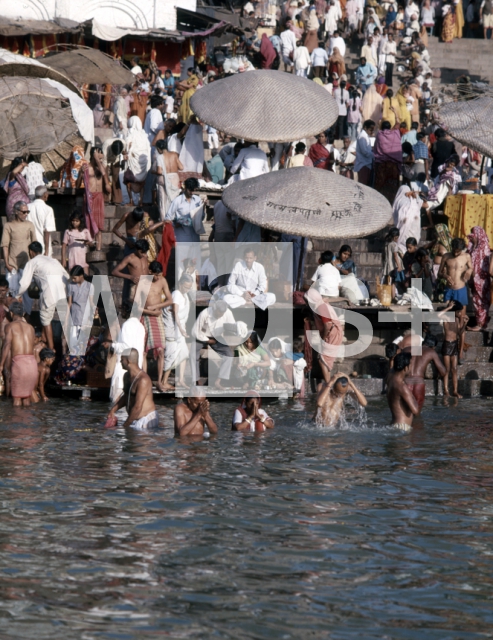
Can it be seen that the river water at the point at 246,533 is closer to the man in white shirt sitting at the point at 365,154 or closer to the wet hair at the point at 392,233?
the wet hair at the point at 392,233

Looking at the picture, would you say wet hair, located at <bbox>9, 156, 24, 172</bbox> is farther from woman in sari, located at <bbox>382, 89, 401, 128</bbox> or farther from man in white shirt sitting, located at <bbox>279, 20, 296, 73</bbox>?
man in white shirt sitting, located at <bbox>279, 20, 296, 73</bbox>

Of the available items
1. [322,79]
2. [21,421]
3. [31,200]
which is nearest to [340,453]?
[21,421]

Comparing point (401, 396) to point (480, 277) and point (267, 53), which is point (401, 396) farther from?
point (267, 53)

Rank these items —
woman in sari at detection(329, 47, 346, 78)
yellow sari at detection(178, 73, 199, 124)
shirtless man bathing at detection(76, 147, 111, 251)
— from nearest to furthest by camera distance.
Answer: shirtless man bathing at detection(76, 147, 111, 251) < yellow sari at detection(178, 73, 199, 124) < woman in sari at detection(329, 47, 346, 78)

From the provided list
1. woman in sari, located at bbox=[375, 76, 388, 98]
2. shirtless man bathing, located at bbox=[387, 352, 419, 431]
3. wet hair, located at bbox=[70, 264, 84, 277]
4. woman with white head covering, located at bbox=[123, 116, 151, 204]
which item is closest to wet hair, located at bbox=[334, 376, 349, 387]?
shirtless man bathing, located at bbox=[387, 352, 419, 431]

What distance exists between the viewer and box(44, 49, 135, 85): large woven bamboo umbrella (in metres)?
19.7

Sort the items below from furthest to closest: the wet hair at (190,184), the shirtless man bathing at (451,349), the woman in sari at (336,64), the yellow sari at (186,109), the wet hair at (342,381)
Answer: the woman in sari at (336,64)
the yellow sari at (186,109)
the wet hair at (190,184)
the shirtless man bathing at (451,349)
the wet hair at (342,381)

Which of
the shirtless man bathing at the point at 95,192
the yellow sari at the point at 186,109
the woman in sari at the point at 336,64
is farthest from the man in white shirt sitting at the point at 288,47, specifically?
the shirtless man bathing at the point at 95,192

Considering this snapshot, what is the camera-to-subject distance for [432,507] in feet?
30.6

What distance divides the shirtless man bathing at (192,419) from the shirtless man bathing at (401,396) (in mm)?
1977

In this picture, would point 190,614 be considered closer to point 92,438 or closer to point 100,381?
point 92,438

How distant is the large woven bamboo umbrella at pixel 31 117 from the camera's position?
54.0ft

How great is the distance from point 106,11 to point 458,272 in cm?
1249

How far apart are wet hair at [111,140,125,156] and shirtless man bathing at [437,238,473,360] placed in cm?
486
